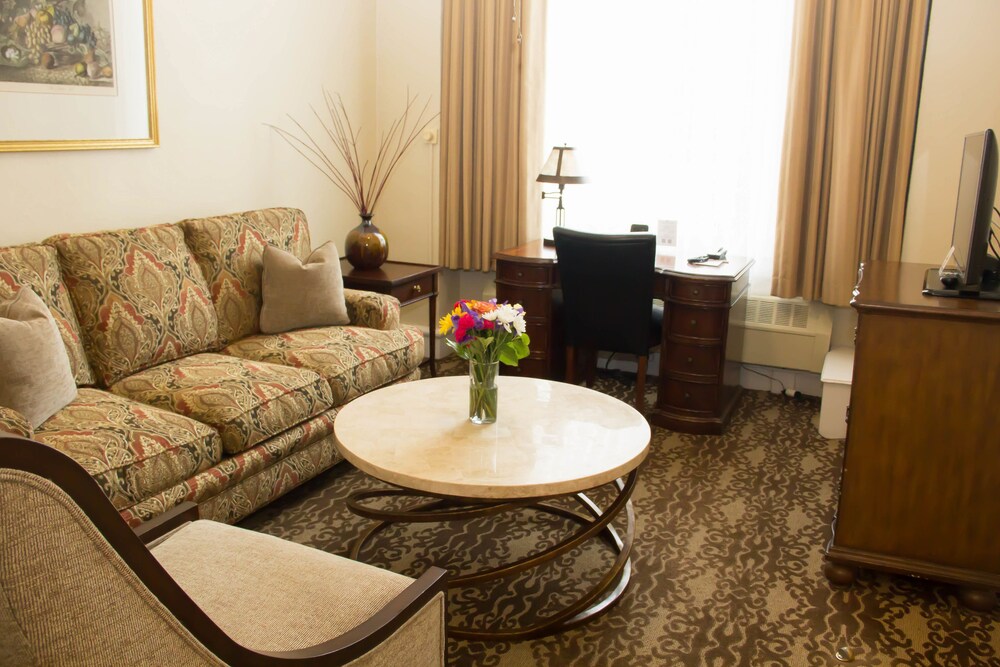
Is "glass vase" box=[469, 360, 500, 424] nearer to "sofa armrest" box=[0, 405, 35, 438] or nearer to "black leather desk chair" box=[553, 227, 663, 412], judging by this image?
"sofa armrest" box=[0, 405, 35, 438]

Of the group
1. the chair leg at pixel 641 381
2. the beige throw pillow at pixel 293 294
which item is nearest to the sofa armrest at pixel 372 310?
the beige throw pillow at pixel 293 294

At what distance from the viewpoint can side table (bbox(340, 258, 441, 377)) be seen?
417cm

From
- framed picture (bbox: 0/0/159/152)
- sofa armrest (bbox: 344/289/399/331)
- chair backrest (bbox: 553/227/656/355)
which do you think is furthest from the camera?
sofa armrest (bbox: 344/289/399/331)

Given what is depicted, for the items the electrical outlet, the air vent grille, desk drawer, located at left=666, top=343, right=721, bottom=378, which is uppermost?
the electrical outlet

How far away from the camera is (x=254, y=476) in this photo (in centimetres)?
292

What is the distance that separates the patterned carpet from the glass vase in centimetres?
50

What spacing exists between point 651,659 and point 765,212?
2707mm

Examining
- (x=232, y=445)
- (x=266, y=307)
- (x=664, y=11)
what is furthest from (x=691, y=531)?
(x=664, y=11)

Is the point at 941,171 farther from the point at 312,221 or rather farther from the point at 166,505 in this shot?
the point at 166,505

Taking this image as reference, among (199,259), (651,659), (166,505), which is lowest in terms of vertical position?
(651,659)

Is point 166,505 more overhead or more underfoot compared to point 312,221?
more underfoot

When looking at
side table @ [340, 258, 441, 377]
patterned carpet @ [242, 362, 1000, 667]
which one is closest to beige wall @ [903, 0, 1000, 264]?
patterned carpet @ [242, 362, 1000, 667]

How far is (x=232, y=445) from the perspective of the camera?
2.81 metres

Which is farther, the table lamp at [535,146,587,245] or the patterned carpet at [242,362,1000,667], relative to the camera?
the table lamp at [535,146,587,245]
